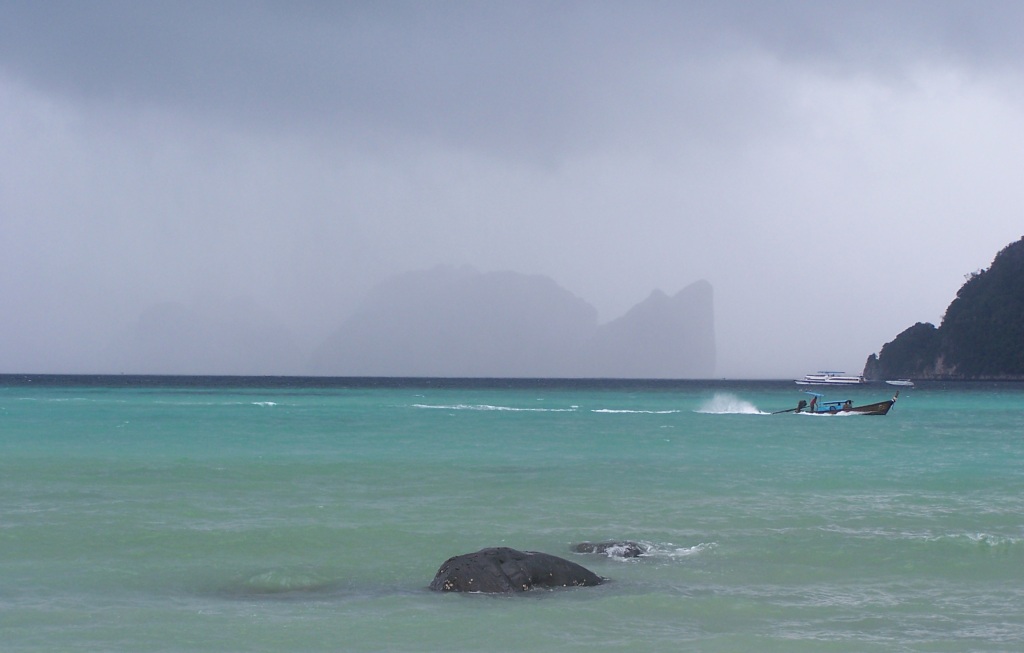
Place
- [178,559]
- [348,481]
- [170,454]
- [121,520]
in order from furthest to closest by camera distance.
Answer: [170,454], [348,481], [121,520], [178,559]

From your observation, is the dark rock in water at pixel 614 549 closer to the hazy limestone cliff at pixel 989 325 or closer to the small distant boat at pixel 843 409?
the small distant boat at pixel 843 409

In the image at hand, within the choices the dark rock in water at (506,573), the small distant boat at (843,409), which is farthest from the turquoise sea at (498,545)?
the small distant boat at (843,409)

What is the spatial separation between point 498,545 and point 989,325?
604 ft

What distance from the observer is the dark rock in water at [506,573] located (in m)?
11.1

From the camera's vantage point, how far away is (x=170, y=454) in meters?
28.3

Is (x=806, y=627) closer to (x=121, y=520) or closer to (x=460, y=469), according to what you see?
(x=121, y=520)

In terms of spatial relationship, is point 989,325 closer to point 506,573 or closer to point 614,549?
point 614,549

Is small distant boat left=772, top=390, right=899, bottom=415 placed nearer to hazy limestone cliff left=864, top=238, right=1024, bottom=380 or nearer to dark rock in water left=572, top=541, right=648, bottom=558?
dark rock in water left=572, top=541, right=648, bottom=558

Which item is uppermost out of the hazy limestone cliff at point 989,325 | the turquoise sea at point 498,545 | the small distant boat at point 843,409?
the hazy limestone cliff at point 989,325

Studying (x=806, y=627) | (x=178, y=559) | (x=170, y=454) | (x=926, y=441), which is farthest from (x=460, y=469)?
(x=926, y=441)

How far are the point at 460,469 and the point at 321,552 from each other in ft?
36.3

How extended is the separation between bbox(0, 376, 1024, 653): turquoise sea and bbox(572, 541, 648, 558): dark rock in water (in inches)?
11.5

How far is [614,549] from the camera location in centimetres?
1337

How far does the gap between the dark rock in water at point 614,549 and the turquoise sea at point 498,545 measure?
0.29 m
